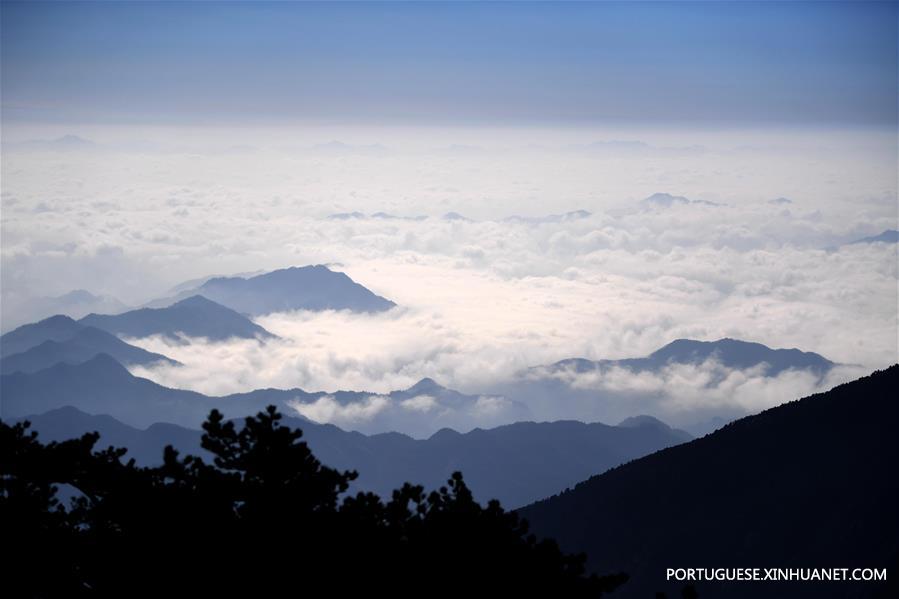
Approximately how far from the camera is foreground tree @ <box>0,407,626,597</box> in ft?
62.0

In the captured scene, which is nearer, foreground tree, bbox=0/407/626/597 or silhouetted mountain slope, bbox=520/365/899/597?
foreground tree, bbox=0/407/626/597

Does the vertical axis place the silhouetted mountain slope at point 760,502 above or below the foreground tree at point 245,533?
below

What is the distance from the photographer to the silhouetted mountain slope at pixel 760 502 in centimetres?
9062

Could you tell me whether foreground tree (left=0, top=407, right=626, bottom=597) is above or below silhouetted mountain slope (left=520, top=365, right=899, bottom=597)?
above

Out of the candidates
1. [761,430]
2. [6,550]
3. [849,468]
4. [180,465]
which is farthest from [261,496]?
[761,430]

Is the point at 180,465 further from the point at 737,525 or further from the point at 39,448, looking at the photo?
the point at 737,525

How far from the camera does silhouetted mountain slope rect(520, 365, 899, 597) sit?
3568 inches

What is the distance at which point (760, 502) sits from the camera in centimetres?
10319

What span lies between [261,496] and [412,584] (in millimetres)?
4465

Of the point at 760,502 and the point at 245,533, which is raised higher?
the point at 245,533

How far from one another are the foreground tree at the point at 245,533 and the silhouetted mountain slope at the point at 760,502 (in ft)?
240

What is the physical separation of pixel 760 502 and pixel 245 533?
95989 mm

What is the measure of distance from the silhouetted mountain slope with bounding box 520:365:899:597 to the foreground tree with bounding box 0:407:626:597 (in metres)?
73.3

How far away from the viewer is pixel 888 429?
103625mm
